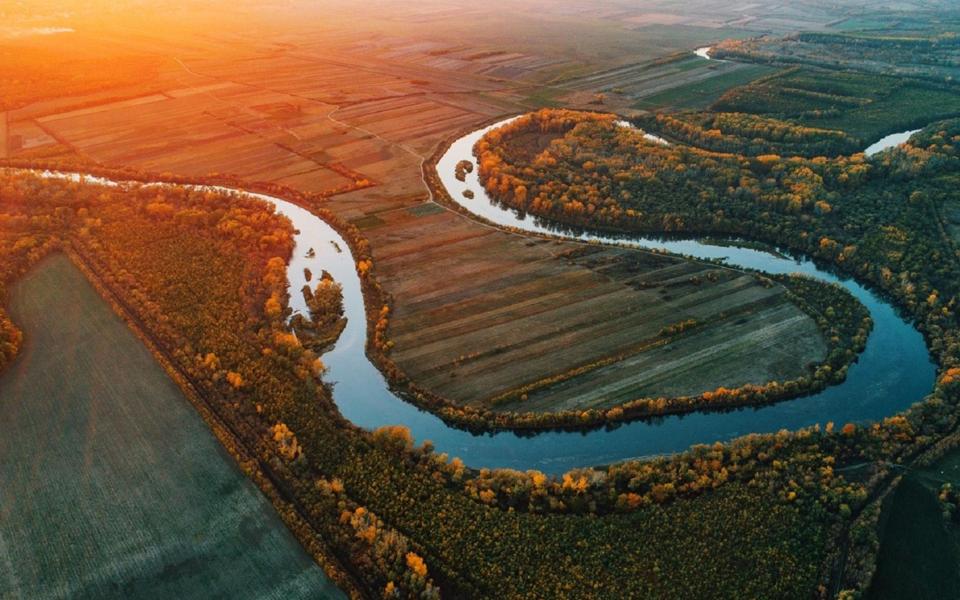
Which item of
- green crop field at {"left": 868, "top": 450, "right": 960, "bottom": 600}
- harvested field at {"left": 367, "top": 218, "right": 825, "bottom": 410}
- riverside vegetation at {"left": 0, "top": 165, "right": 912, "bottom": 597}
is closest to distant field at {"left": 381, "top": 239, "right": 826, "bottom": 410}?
harvested field at {"left": 367, "top": 218, "right": 825, "bottom": 410}

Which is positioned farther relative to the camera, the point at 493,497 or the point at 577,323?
the point at 577,323

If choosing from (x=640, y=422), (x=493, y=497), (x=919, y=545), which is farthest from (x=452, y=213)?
(x=919, y=545)

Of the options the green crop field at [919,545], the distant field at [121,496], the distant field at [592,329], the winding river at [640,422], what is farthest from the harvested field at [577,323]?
the distant field at [121,496]

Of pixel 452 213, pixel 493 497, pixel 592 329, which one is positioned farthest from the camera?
pixel 452 213

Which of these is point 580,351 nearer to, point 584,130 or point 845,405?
point 845,405

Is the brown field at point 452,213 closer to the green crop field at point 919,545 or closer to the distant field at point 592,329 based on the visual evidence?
the distant field at point 592,329

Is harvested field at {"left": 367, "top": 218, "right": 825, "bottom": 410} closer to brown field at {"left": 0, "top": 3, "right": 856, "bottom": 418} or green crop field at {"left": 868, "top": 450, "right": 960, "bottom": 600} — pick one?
brown field at {"left": 0, "top": 3, "right": 856, "bottom": 418}

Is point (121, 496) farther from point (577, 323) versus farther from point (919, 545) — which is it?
point (919, 545)
